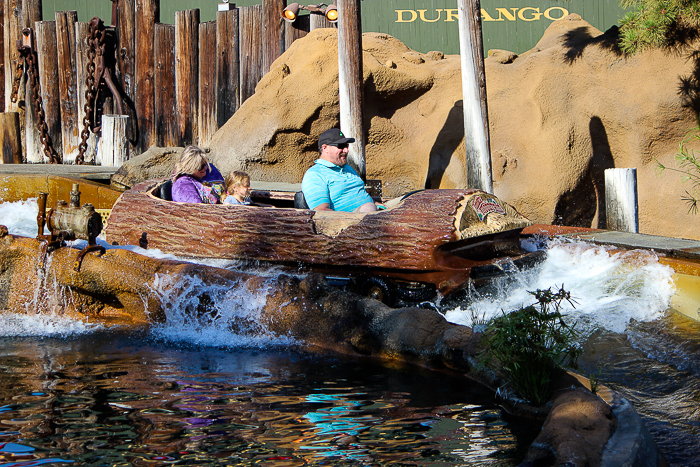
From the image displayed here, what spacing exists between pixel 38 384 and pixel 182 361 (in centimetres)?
89

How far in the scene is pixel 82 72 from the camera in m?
11.0

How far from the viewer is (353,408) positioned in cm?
348

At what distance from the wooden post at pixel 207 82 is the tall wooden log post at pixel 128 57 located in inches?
43.8

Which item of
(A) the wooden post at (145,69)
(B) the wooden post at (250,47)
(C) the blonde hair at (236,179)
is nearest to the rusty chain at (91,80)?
(A) the wooden post at (145,69)

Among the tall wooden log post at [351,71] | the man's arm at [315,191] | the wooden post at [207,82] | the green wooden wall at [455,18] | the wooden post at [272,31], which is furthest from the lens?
the green wooden wall at [455,18]

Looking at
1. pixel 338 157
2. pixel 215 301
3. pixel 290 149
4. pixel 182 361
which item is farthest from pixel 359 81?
pixel 182 361

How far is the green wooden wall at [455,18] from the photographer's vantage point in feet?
37.4

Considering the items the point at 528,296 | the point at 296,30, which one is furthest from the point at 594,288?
the point at 296,30

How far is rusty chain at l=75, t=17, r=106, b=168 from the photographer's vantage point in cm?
1067

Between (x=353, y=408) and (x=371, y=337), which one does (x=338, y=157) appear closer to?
(x=371, y=337)

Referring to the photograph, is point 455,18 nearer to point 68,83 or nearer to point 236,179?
point 68,83

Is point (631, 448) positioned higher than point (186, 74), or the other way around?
point (186, 74)

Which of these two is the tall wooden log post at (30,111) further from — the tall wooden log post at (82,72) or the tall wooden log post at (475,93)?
the tall wooden log post at (475,93)

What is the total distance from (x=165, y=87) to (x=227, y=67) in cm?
107
